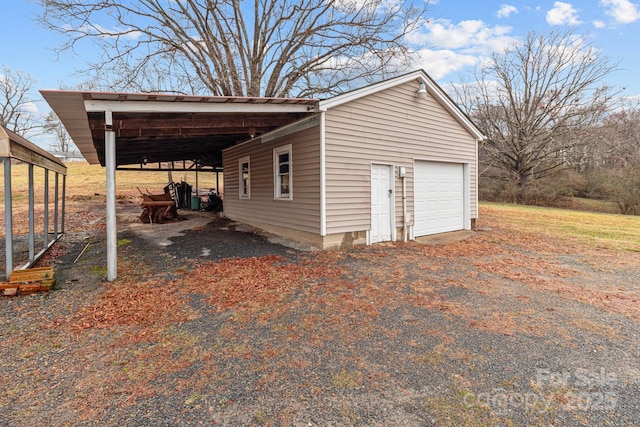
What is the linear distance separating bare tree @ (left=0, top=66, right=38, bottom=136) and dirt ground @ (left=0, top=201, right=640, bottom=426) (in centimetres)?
3719

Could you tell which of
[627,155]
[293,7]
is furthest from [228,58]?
[627,155]

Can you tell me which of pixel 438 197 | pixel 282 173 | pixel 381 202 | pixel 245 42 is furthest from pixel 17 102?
pixel 438 197

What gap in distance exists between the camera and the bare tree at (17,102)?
30.5m

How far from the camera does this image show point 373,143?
7.76m

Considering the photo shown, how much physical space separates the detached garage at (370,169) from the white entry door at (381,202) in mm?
25

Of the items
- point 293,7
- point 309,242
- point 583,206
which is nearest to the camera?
point 309,242

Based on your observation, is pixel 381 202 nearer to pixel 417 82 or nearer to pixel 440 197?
pixel 440 197

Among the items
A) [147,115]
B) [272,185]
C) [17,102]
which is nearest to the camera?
[147,115]

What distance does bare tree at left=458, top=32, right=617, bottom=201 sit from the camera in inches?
840

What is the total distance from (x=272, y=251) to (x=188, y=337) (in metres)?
3.88

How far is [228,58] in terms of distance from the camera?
48.2 ft

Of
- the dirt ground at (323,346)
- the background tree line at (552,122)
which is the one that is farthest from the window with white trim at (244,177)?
the background tree line at (552,122)

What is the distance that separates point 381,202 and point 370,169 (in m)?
0.89

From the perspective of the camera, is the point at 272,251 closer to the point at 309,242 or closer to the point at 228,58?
the point at 309,242
